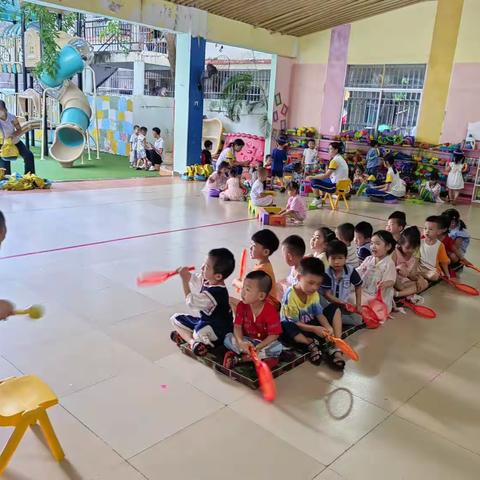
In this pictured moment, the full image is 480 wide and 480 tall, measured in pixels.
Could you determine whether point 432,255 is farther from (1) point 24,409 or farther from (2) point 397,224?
(1) point 24,409

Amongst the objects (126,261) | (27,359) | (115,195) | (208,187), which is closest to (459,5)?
(208,187)

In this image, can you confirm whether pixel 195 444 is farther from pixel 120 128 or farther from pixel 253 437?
pixel 120 128

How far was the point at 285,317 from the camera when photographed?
310 centimetres

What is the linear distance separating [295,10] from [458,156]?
4.38 metres

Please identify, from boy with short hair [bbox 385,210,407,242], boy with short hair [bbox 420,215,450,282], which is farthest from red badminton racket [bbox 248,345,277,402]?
boy with short hair [bbox 420,215,450,282]

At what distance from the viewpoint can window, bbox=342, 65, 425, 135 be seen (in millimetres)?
10289

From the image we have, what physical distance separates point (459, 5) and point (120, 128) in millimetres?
8658

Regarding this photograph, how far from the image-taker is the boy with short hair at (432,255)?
434cm

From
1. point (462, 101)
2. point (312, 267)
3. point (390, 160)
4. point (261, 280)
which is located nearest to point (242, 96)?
point (390, 160)

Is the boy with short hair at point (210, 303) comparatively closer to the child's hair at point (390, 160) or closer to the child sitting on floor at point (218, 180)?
the child sitting on floor at point (218, 180)

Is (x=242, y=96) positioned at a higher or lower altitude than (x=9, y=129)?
higher

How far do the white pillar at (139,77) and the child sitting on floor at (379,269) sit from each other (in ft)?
44.9

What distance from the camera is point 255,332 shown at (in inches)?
110

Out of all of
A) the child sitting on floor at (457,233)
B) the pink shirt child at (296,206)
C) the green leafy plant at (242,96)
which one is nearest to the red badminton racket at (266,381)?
the child sitting on floor at (457,233)
